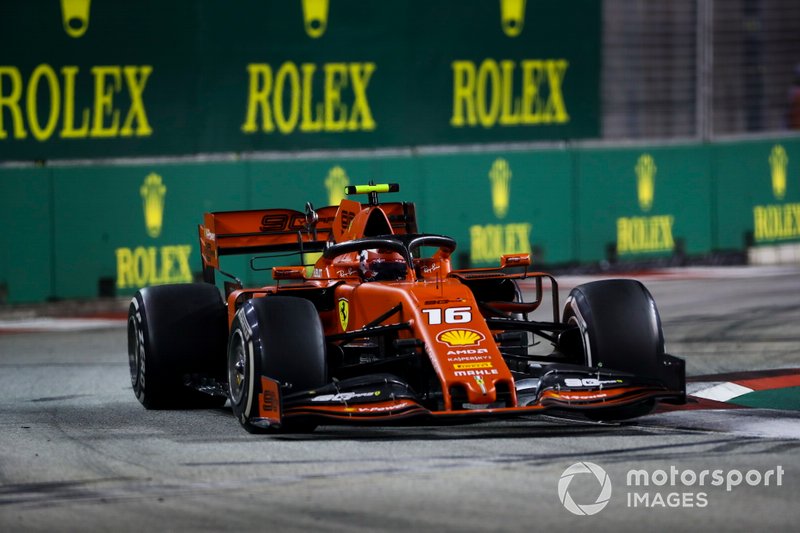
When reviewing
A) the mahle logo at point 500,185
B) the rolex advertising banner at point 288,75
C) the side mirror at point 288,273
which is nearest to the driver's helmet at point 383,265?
the side mirror at point 288,273

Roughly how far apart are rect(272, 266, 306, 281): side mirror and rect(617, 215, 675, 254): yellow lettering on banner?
367 inches

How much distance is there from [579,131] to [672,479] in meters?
11.8

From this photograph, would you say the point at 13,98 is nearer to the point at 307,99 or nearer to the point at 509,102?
the point at 307,99

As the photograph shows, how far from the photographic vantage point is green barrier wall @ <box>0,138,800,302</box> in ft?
49.5

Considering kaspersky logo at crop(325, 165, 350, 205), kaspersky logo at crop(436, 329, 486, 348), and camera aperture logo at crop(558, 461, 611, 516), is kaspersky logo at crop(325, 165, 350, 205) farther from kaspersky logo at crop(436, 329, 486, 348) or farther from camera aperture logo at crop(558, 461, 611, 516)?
camera aperture logo at crop(558, 461, 611, 516)

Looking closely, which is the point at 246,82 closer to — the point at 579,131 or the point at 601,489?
the point at 579,131

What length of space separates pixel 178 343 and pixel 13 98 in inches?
242

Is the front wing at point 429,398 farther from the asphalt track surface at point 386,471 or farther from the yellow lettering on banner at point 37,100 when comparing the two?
the yellow lettering on banner at point 37,100

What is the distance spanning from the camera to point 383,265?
941cm

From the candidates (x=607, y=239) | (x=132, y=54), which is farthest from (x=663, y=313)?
(x=132, y=54)

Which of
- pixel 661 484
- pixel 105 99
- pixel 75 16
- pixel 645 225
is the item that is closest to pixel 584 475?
pixel 661 484

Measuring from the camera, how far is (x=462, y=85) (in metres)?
17.7

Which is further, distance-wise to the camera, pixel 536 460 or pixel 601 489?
pixel 536 460

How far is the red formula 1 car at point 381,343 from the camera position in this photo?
8.03m
